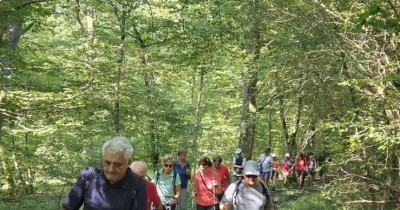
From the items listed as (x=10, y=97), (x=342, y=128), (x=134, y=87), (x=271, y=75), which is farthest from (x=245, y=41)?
(x=10, y=97)

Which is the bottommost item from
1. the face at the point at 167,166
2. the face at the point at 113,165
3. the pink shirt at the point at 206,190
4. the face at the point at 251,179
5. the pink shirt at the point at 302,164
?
the pink shirt at the point at 302,164

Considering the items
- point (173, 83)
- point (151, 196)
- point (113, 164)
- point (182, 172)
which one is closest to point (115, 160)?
point (113, 164)

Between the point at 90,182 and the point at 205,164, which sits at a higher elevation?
the point at 90,182

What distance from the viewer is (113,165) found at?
11.1 feet

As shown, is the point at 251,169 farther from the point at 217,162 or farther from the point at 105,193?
the point at 217,162

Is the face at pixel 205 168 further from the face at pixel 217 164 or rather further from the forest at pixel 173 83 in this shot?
the forest at pixel 173 83

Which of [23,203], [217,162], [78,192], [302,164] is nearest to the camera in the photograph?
[78,192]

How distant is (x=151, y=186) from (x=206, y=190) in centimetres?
357

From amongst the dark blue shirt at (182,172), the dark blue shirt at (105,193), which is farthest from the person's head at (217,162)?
the dark blue shirt at (105,193)

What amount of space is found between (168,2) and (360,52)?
531 centimetres

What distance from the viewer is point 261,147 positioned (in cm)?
3475

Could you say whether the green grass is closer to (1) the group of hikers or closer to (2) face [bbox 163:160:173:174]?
(1) the group of hikers

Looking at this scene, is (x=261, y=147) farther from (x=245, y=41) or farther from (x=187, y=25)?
(x=187, y=25)

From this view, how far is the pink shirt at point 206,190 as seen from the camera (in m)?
8.88
